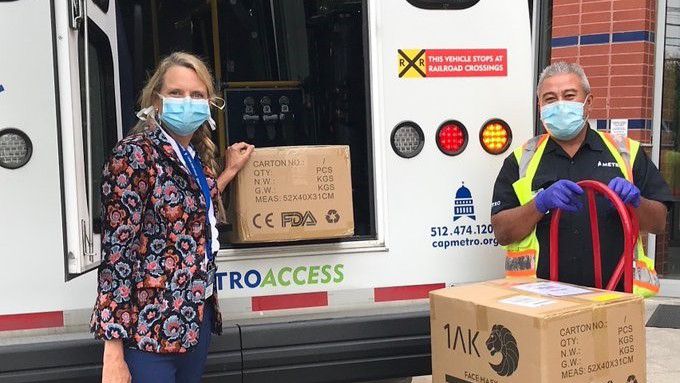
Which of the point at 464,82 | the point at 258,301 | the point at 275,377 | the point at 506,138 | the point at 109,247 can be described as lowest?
the point at 275,377

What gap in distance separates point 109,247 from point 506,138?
71.4 inches

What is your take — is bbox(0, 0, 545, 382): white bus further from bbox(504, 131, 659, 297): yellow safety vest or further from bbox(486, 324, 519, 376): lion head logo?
bbox(486, 324, 519, 376): lion head logo

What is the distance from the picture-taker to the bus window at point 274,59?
423 centimetres

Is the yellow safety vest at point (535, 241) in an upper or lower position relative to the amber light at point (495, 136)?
lower

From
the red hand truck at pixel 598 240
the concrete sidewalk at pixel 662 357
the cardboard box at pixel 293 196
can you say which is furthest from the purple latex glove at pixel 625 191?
the concrete sidewalk at pixel 662 357

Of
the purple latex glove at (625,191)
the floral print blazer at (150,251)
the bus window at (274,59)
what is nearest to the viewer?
the floral print blazer at (150,251)

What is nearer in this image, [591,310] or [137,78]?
[591,310]

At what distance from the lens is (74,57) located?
7.64 ft

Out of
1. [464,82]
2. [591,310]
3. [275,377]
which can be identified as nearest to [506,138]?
[464,82]

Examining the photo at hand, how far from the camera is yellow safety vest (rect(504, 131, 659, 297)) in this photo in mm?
2932

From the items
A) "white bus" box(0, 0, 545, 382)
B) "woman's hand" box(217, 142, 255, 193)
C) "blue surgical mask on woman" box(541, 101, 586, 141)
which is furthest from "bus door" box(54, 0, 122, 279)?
"blue surgical mask on woman" box(541, 101, 586, 141)

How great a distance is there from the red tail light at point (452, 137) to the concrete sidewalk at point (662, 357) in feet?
5.79

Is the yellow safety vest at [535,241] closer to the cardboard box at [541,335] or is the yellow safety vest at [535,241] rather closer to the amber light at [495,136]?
the amber light at [495,136]

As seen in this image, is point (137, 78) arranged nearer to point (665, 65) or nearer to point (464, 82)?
point (464, 82)
